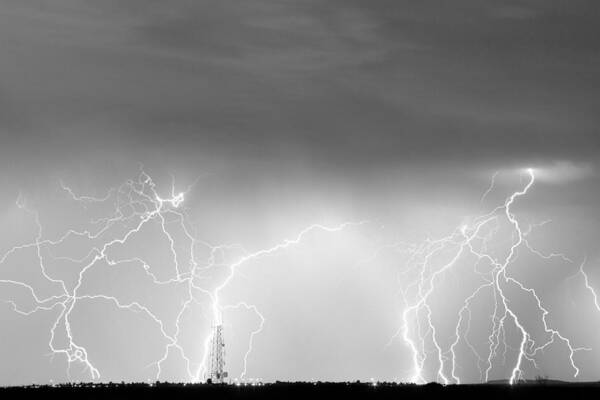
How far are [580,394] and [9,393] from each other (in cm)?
2944

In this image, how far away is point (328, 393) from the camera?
217 ft

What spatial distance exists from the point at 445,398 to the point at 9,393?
897 inches

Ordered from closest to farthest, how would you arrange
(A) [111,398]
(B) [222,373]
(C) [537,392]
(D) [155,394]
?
1. (A) [111,398]
2. (D) [155,394]
3. (C) [537,392]
4. (B) [222,373]

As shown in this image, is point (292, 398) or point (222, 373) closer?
point (292, 398)

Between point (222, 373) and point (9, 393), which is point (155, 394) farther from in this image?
point (222, 373)

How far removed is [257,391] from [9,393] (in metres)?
12.9

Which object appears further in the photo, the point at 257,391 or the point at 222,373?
the point at 222,373

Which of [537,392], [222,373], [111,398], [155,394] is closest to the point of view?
[111,398]

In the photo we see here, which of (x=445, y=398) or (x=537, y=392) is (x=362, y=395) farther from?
(x=537, y=392)

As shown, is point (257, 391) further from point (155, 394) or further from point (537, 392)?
point (537, 392)

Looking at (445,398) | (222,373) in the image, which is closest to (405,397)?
(445,398)

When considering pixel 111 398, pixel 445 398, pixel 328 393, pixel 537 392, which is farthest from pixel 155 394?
pixel 537 392

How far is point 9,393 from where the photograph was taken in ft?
224

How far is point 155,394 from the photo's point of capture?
65938 mm
